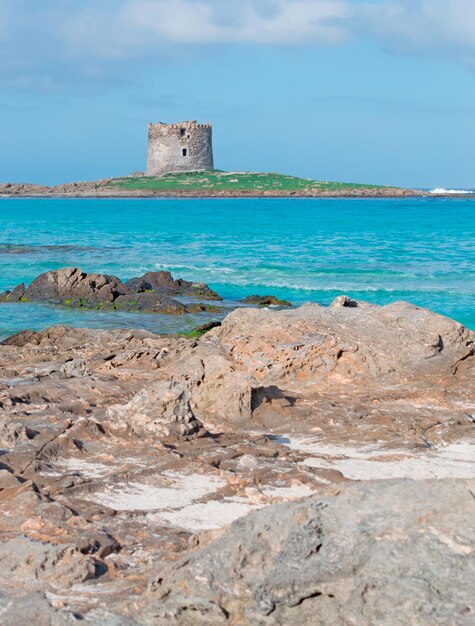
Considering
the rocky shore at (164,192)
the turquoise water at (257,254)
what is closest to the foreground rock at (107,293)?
the turquoise water at (257,254)

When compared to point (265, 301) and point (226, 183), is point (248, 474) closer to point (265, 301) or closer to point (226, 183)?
point (265, 301)

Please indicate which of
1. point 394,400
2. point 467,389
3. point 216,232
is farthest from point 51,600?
point 216,232

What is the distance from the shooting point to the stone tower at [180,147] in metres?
83.6

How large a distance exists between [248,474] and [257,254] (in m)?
27.3

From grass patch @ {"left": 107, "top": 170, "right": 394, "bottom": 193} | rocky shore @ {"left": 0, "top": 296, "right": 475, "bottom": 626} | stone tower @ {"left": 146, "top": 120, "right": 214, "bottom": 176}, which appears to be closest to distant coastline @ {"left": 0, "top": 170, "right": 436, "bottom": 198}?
grass patch @ {"left": 107, "top": 170, "right": 394, "bottom": 193}

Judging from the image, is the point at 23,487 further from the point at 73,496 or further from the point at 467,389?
the point at 467,389

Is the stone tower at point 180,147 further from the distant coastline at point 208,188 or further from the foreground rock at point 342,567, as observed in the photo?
the foreground rock at point 342,567

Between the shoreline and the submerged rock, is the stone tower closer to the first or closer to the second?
the shoreline

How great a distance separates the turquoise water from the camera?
21.1 metres

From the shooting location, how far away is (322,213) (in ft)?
214

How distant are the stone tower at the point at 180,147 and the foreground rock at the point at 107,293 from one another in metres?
64.6

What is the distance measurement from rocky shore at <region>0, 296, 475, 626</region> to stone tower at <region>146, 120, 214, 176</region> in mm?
72936

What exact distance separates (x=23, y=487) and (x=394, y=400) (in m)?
3.90

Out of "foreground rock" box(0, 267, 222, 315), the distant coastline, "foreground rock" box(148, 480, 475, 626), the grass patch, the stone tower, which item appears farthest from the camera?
the distant coastline
